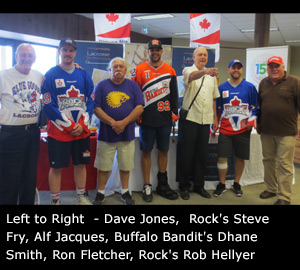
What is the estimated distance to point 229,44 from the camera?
1116 cm

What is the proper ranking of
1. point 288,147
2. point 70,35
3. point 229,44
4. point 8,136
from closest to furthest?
point 8,136
point 288,147
point 70,35
point 229,44

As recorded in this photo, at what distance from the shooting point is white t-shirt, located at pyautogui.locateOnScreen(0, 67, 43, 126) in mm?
1976

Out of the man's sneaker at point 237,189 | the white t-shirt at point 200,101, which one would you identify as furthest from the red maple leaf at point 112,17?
the man's sneaker at point 237,189

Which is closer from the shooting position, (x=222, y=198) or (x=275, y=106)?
(x=275, y=106)

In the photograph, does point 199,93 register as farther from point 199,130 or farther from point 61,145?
point 61,145

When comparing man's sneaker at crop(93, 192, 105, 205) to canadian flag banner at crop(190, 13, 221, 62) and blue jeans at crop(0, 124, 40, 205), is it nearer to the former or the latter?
blue jeans at crop(0, 124, 40, 205)

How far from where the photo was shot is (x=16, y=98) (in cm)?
199

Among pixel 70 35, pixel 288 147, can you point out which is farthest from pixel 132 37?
pixel 288 147

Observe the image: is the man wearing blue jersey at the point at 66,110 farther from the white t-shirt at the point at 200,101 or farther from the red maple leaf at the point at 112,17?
the red maple leaf at the point at 112,17

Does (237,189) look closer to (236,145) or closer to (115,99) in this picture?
(236,145)

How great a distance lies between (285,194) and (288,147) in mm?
461

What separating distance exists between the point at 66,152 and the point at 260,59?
12.6 feet

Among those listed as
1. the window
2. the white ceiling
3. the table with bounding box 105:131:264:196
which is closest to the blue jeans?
the table with bounding box 105:131:264:196

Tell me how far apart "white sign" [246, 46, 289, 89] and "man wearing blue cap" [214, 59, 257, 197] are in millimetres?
2054
